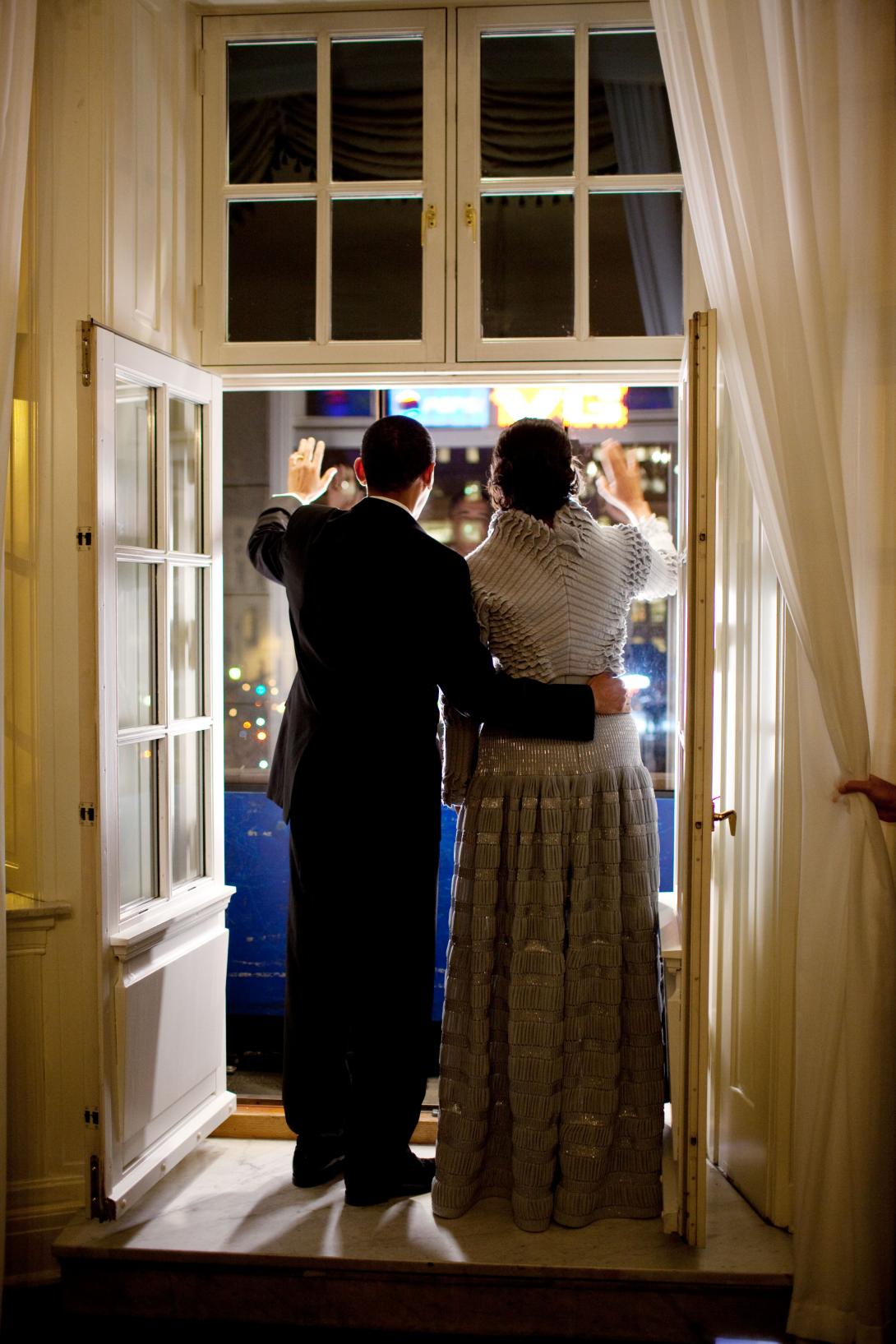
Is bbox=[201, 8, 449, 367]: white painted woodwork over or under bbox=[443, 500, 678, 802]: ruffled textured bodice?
over

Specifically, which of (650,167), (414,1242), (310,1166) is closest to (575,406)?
(650,167)

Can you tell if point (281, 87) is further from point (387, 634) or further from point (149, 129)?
point (387, 634)

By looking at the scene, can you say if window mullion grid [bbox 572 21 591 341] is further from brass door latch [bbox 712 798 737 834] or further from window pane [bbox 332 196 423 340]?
brass door latch [bbox 712 798 737 834]

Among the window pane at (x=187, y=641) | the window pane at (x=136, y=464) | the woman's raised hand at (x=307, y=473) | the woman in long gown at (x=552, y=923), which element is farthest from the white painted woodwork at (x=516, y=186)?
the window pane at (x=187, y=641)

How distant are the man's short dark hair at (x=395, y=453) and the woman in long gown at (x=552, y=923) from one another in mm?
191

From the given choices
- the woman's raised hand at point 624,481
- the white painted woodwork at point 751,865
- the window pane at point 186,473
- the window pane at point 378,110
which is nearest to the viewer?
the white painted woodwork at point 751,865

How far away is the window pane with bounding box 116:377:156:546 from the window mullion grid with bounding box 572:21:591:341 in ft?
3.57

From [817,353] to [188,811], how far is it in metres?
1.82

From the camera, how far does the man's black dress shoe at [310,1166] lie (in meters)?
2.41

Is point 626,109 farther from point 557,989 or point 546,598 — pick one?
point 557,989

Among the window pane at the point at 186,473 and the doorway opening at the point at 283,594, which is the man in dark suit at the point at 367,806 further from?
the doorway opening at the point at 283,594

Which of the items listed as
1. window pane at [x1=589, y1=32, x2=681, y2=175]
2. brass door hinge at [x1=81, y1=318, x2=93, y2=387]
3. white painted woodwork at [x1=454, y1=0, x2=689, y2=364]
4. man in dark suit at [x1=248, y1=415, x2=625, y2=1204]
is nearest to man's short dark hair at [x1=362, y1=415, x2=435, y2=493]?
man in dark suit at [x1=248, y1=415, x2=625, y2=1204]

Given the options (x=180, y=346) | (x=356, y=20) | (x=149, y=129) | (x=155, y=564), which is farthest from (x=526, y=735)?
(x=356, y=20)

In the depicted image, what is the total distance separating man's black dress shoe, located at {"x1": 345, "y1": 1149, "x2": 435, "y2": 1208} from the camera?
2.30 metres
